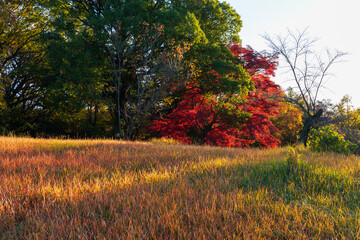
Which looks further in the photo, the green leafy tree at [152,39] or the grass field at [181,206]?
the green leafy tree at [152,39]

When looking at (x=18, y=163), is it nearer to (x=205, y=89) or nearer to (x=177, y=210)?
(x=177, y=210)

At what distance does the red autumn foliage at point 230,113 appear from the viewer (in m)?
13.2

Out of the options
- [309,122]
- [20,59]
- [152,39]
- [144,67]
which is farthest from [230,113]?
[20,59]

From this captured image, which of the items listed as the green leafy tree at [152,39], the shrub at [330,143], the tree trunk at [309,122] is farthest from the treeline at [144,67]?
the shrub at [330,143]

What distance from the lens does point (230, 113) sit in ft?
42.1

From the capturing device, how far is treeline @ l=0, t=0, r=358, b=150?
1107 centimetres

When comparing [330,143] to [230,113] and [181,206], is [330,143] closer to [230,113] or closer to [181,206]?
[230,113]

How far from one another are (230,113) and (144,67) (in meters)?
5.60

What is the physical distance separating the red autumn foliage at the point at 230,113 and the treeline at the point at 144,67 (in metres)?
0.06

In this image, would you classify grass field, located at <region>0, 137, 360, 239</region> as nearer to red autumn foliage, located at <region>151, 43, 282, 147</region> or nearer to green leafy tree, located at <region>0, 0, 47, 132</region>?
red autumn foliage, located at <region>151, 43, 282, 147</region>

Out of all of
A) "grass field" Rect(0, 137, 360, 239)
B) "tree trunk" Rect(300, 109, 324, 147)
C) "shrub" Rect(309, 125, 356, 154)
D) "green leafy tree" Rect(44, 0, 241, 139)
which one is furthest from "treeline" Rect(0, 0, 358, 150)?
"grass field" Rect(0, 137, 360, 239)

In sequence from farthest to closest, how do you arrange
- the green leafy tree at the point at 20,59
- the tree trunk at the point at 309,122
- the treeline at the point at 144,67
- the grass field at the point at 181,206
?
the green leafy tree at the point at 20,59
the treeline at the point at 144,67
the tree trunk at the point at 309,122
the grass field at the point at 181,206

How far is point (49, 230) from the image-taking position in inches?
82.0

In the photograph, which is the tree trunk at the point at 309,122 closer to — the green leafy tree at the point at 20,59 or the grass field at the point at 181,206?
the grass field at the point at 181,206
